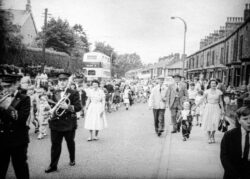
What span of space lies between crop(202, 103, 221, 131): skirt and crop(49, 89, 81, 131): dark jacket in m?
3.67

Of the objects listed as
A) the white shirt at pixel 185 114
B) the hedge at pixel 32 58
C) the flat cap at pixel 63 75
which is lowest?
the white shirt at pixel 185 114

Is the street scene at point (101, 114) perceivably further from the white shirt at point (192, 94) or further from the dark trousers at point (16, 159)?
the white shirt at point (192, 94)

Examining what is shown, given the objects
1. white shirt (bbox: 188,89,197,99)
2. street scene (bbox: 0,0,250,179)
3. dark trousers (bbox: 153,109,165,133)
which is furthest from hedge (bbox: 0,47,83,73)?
white shirt (bbox: 188,89,197,99)

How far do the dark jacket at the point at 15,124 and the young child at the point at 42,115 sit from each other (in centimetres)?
396

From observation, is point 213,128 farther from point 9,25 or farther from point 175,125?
point 9,25

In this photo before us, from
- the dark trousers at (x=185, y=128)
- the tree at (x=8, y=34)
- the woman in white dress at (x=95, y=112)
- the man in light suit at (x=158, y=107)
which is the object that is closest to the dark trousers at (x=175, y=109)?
the man in light suit at (x=158, y=107)

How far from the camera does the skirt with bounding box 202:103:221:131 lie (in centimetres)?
685

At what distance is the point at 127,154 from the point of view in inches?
236

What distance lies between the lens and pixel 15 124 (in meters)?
3.41

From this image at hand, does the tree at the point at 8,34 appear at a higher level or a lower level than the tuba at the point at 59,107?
higher

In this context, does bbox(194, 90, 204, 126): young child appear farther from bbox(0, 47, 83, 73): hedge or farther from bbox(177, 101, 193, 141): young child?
bbox(0, 47, 83, 73): hedge

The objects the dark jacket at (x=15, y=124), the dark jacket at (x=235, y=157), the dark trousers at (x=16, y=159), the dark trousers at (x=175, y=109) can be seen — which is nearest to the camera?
the dark jacket at (x=235, y=157)

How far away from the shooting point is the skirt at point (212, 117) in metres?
6.85

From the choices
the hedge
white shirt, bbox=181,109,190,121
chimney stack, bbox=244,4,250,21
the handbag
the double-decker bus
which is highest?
the double-decker bus
